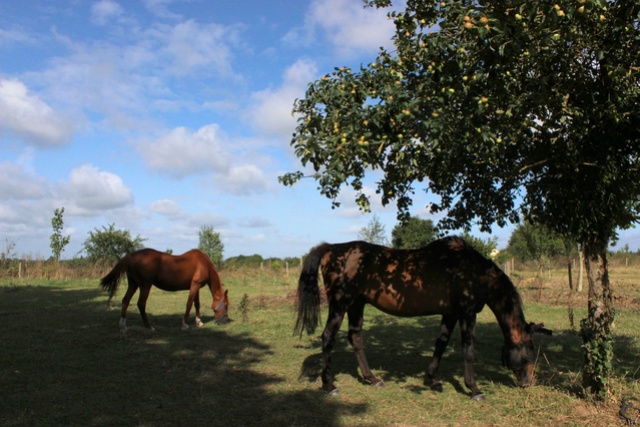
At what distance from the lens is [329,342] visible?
22.8 feet

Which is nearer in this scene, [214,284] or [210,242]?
[214,284]

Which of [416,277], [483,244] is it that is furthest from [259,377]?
[483,244]

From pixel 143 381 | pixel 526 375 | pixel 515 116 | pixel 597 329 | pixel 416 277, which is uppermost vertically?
pixel 515 116

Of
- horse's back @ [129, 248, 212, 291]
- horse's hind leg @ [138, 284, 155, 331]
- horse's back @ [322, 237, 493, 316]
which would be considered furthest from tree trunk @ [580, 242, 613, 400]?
horse's back @ [129, 248, 212, 291]

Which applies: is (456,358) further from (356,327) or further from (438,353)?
(356,327)

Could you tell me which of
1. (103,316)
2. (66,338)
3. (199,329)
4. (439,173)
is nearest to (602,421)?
(439,173)

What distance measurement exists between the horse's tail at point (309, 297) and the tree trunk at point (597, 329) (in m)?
3.61

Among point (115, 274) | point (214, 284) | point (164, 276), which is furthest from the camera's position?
point (214, 284)

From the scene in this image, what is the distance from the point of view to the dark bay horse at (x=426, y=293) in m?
6.89

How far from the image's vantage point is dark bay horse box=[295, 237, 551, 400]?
22.6 ft

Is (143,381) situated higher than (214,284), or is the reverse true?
(214,284)

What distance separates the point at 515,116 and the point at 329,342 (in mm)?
3993

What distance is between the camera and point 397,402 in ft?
20.7

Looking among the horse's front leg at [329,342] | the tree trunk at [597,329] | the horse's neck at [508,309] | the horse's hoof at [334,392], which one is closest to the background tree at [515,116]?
the tree trunk at [597,329]
